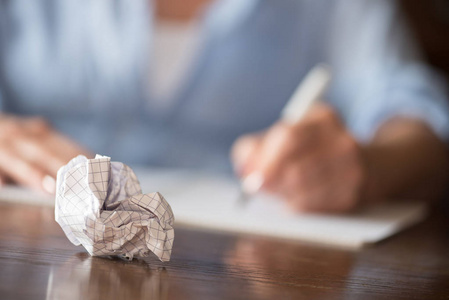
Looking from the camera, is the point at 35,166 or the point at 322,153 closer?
the point at 35,166

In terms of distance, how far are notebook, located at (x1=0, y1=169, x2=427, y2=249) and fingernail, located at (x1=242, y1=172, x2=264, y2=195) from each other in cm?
2

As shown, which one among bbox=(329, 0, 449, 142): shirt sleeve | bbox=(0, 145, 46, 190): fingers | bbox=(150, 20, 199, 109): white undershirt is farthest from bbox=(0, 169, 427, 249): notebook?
bbox=(150, 20, 199, 109): white undershirt

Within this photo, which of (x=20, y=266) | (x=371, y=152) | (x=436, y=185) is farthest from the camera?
(x=436, y=185)

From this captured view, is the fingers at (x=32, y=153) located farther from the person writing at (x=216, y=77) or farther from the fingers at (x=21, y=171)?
the person writing at (x=216, y=77)

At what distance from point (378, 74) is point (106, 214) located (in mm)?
970

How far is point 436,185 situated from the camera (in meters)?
0.89

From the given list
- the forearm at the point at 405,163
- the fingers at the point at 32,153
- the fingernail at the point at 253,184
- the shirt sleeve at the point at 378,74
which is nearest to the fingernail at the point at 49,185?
the fingers at the point at 32,153

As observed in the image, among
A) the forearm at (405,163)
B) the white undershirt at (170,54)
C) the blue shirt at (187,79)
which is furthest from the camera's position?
the white undershirt at (170,54)

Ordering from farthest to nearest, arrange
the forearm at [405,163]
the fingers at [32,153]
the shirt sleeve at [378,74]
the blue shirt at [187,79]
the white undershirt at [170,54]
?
the white undershirt at [170,54], the blue shirt at [187,79], the shirt sleeve at [378,74], the forearm at [405,163], the fingers at [32,153]

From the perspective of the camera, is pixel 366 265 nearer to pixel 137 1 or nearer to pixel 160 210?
pixel 160 210

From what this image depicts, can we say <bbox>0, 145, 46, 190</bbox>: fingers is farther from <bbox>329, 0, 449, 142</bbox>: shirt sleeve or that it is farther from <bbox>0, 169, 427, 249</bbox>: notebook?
<bbox>329, 0, 449, 142</bbox>: shirt sleeve

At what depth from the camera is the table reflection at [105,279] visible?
0.20m

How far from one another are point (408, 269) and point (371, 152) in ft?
1.52

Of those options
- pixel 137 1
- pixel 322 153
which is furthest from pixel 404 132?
pixel 137 1
